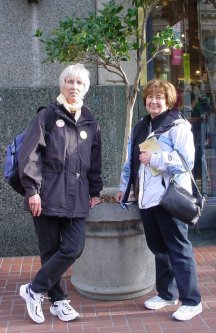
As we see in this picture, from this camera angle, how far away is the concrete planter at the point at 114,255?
439 centimetres

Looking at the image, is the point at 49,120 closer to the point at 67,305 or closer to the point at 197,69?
the point at 67,305

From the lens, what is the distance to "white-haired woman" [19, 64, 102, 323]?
3.83 metres

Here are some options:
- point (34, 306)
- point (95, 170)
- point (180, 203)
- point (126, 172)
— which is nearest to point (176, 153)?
point (180, 203)

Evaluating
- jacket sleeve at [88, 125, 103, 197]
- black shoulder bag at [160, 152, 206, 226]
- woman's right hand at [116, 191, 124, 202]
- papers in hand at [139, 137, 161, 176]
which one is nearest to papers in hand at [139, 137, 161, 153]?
papers in hand at [139, 137, 161, 176]

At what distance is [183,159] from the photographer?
3904mm

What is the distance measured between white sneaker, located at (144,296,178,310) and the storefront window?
2.80 m

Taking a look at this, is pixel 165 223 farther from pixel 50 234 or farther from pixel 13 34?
pixel 13 34

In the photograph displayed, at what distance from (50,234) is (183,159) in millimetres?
1142

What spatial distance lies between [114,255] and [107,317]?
513 mm

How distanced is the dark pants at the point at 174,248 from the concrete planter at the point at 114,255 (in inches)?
10.2

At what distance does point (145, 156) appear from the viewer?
13.0 ft

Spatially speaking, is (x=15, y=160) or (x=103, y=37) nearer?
(x=15, y=160)

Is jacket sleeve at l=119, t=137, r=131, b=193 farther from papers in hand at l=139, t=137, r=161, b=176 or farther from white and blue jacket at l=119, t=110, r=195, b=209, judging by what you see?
papers in hand at l=139, t=137, r=161, b=176

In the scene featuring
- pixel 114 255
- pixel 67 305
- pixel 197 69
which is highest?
pixel 197 69
